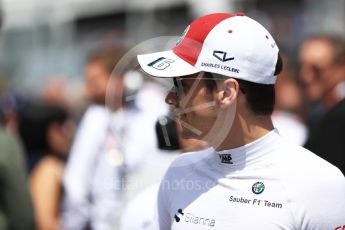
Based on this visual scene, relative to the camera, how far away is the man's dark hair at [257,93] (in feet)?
8.43

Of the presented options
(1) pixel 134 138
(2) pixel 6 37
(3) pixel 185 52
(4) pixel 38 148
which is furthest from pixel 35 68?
(3) pixel 185 52

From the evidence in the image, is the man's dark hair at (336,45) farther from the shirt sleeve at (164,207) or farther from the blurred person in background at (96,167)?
the shirt sleeve at (164,207)

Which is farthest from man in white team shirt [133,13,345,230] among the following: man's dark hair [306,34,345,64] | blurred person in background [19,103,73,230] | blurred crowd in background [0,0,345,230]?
blurred person in background [19,103,73,230]

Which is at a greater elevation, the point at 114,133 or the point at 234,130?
the point at 234,130

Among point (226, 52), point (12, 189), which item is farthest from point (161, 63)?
point (12, 189)

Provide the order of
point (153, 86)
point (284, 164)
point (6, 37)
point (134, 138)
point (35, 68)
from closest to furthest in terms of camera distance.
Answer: point (284, 164), point (153, 86), point (134, 138), point (35, 68), point (6, 37)

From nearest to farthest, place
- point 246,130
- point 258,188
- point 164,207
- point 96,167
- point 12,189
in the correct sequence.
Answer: point 258,188
point 246,130
point 164,207
point 12,189
point 96,167

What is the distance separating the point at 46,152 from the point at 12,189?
2228mm

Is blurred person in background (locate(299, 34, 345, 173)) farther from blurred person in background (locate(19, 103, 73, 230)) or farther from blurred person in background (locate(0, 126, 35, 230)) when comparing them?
blurred person in background (locate(19, 103, 73, 230))

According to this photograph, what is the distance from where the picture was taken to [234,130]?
260 cm

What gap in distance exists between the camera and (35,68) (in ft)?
60.1

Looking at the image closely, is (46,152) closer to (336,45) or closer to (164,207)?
(336,45)

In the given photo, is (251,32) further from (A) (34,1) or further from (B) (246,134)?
(A) (34,1)

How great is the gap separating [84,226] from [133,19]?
43.2 ft
